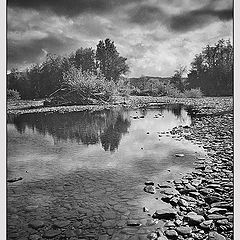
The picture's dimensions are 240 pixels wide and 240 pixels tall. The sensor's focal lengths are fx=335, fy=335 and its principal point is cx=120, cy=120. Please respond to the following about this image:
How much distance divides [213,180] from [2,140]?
1201 millimetres

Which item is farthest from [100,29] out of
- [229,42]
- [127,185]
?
[127,185]

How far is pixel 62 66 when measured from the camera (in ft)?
6.29

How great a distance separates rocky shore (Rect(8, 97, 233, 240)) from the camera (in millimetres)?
1713

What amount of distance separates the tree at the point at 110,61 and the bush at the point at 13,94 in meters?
0.49

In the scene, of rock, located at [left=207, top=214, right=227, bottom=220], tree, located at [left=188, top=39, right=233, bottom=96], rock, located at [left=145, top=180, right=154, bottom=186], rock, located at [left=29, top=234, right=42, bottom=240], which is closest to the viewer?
rock, located at [left=29, top=234, right=42, bottom=240]

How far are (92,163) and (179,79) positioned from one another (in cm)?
73

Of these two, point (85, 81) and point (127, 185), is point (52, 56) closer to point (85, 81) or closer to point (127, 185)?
point (85, 81)

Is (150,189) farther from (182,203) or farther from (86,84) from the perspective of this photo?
(86,84)

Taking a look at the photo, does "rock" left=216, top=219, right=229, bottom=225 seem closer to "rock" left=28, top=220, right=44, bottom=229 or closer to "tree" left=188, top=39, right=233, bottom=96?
"tree" left=188, top=39, right=233, bottom=96

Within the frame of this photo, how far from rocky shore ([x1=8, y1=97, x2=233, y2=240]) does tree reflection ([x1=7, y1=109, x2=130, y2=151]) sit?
2.3 inches

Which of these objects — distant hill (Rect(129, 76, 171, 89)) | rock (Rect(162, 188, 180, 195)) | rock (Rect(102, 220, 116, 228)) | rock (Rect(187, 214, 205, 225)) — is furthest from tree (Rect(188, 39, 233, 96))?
rock (Rect(102, 220, 116, 228))

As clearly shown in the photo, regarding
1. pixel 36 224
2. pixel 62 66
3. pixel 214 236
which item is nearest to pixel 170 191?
pixel 214 236

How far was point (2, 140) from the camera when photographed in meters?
1.79

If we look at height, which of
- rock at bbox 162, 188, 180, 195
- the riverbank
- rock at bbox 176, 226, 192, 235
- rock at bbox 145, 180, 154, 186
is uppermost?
the riverbank
